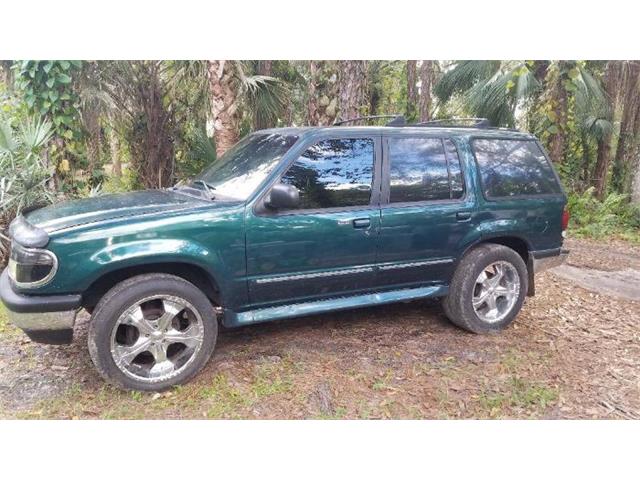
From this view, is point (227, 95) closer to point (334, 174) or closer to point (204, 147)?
point (204, 147)

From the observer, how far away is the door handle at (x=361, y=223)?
152 inches

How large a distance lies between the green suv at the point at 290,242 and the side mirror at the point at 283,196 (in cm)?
1

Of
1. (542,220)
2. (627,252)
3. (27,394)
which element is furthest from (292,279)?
(627,252)

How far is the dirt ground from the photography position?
3340mm

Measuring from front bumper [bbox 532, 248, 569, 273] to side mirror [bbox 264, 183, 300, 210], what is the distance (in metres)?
2.55

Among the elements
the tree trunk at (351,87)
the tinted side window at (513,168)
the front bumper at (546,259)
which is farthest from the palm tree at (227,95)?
the front bumper at (546,259)

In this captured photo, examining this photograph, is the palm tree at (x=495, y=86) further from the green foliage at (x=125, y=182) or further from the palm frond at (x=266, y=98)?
the green foliage at (x=125, y=182)

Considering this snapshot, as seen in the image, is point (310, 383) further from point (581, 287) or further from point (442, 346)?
point (581, 287)

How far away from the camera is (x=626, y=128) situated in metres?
12.4

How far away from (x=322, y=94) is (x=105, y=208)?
14.0 feet

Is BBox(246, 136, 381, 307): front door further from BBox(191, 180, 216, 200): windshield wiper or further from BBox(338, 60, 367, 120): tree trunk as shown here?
BBox(338, 60, 367, 120): tree trunk

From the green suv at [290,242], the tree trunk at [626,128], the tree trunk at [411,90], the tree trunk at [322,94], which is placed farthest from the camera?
the tree trunk at [411,90]

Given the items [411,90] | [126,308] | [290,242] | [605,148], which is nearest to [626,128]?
[605,148]

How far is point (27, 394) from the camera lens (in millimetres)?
3443
